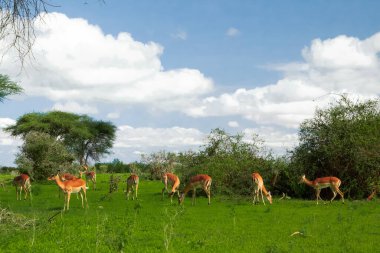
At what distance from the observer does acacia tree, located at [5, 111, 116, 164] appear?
56969 millimetres

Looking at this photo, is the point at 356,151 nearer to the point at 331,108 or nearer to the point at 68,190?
the point at 331,108

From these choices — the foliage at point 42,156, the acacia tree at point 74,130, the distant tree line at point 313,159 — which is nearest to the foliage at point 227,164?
the distant tree line at point 313,159

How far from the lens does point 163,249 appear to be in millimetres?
10797

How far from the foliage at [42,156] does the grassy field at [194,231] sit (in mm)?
21843

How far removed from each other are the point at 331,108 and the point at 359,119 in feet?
5.63

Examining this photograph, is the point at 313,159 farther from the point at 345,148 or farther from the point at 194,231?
the point at 194,231

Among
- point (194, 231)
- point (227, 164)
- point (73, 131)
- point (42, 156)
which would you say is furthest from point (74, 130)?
point (194, 231)

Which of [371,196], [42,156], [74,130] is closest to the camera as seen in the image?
[371,196]

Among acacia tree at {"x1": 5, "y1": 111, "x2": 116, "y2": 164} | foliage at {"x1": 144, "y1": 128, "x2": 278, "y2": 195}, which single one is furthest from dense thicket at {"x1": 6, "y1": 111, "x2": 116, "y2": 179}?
foliage at {"x1": 144, "y1": 128, "x2": 278, "y2": 195}

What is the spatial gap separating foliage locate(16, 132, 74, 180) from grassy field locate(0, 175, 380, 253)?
71.7 feet

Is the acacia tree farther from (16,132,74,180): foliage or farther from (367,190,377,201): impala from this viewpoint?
(367,190,377,201): impala

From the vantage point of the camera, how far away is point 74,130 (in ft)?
187

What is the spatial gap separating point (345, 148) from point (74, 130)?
120ft

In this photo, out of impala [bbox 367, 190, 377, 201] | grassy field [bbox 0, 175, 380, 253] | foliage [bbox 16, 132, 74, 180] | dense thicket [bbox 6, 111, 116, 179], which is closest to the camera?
grassy field [bbox 0, 175, 380, 253]
